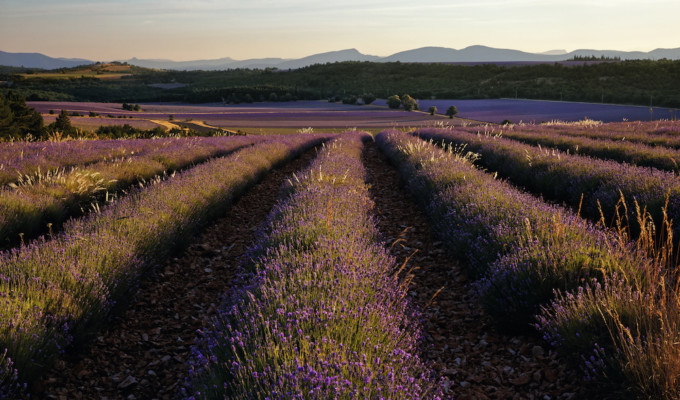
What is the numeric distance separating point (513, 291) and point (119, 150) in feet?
40.8

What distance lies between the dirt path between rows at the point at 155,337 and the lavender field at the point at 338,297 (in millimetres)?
21

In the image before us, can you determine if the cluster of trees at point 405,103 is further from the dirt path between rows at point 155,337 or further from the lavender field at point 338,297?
the dirt path between rows at point 155,337

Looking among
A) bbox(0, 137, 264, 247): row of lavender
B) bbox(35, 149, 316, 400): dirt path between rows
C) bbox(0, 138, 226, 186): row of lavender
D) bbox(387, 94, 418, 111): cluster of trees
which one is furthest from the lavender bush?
bbox(387, 94, 418, 111): cluster of trees

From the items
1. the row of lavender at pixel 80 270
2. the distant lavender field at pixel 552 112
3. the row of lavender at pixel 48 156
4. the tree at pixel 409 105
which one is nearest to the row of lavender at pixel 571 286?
the row of lavender at pixel 80 270

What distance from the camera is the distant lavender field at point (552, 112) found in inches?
1182

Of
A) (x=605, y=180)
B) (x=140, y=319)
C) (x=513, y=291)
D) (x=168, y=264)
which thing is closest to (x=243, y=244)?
(x=168, y=264)

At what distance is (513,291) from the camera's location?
13.4ft

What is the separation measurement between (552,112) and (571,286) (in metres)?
36.7

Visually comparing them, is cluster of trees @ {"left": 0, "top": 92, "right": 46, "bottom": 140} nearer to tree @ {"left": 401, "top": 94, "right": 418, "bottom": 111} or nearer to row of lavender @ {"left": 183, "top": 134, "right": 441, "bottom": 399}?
row of lavender @ {"left": 183, "top": 134, "right": 441, "bottom": 399}

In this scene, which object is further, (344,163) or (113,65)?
(113,65)

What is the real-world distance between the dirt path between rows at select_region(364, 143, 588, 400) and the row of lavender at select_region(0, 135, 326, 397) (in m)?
2.79

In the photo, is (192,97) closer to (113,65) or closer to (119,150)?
(119,150)

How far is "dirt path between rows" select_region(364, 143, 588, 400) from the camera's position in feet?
10.9

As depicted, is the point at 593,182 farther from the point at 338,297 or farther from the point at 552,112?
the point at 552,112
